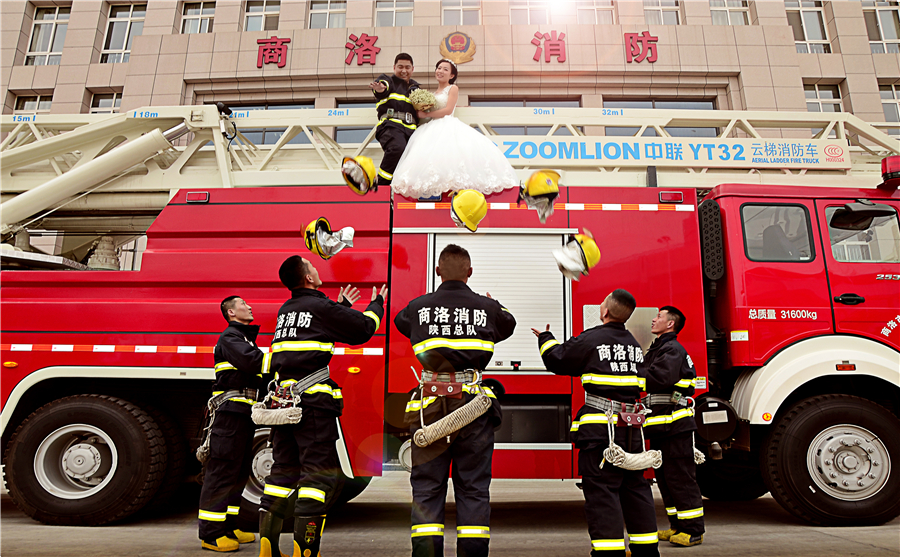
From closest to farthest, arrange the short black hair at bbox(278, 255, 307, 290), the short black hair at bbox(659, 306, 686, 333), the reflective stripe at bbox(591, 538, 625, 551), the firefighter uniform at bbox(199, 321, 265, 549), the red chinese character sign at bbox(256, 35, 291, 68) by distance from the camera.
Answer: the reflective stripe at bbox(591, 538, 625, 551)
the short black hair at bbox(278, 255, 307, 290)
the firefighter uniform at bbox(199, 321, 265, 549)
the short black hair at bbox(659, 306, 686, 333)
the red chinese character sign at bbox(256, 35, 291, 68)

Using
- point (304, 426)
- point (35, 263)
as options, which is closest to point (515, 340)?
point (304, 426)

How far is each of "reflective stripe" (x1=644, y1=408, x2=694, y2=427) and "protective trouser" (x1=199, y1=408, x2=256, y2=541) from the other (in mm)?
3009

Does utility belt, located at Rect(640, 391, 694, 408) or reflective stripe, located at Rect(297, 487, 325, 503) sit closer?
reflective stripe, located at Rect(297, 487, 325, 503)

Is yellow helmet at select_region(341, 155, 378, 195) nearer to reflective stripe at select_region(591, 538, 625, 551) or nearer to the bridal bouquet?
the bridal bouquet

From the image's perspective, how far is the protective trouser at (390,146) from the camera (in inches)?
186

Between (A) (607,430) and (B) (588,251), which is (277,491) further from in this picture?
(B) (588,251)

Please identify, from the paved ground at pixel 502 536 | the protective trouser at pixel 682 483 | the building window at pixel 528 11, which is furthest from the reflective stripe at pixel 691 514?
the building window at pixel 528 11

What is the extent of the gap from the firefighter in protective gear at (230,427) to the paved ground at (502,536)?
21 centimetres

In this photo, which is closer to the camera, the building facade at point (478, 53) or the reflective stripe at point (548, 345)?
the reflective stripe at point (548, 345)

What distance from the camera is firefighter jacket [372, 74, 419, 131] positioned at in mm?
4887

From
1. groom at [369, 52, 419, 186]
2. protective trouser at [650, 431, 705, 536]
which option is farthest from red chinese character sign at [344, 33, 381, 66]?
protective trouser at [650, 431, 705, 536]

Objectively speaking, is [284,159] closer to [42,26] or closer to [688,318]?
[688,318]

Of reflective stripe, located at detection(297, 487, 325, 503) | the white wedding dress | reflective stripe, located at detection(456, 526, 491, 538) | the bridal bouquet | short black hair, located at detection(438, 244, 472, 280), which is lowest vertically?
reflective stripe, located at detection(456, 526, 491, 538)

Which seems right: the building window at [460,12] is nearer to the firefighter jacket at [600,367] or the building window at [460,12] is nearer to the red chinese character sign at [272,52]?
the red chinese character sign at [272,52]
